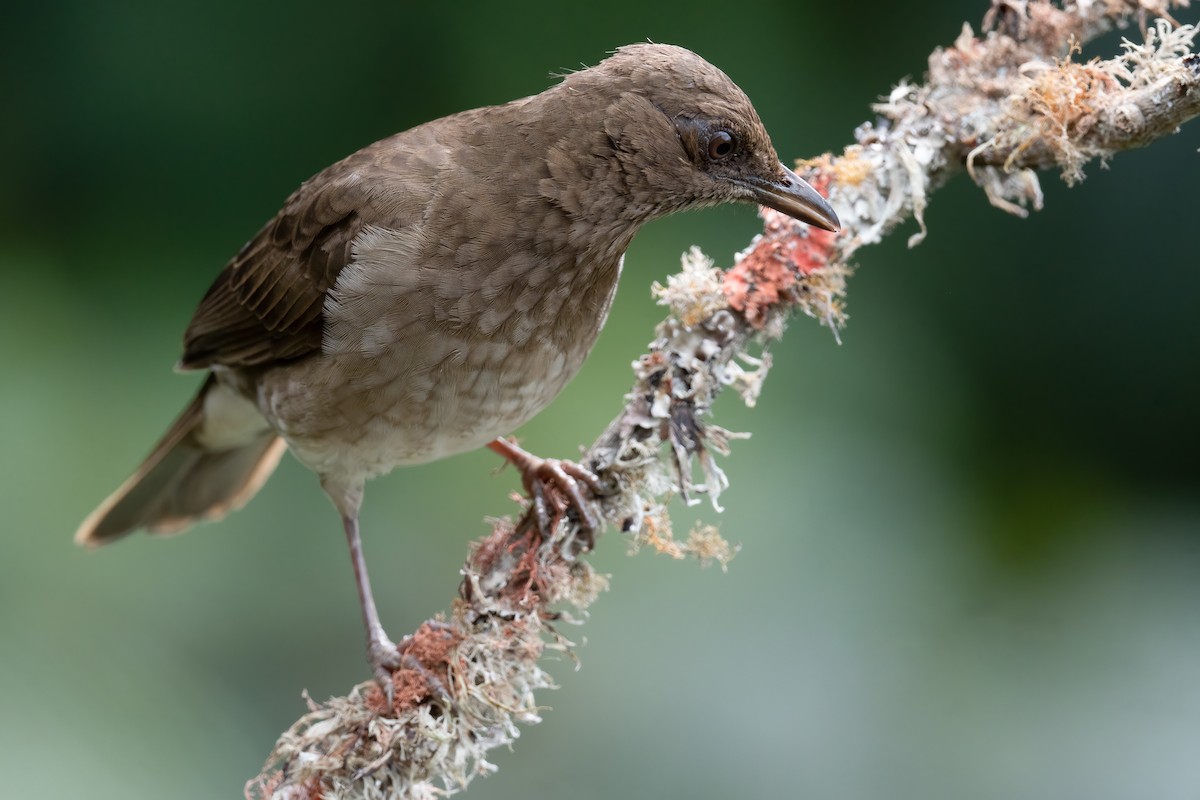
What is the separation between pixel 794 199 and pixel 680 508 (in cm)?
137

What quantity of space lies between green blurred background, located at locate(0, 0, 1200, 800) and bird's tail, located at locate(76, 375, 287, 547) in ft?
0.51

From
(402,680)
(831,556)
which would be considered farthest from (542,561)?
(831,556)

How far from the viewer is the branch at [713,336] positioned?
238cm

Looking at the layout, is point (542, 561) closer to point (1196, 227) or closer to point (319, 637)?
point (319, 637)

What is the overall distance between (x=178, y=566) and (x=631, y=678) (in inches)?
58.9

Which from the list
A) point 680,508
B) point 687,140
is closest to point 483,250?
point 687,140

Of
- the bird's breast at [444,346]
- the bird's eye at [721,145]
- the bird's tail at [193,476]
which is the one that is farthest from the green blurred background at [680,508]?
the bird's eye at [721,145]

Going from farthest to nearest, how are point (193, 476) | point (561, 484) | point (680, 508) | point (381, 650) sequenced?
point (193, 476), point (680, 508), point (381, 650), point (561, 484)

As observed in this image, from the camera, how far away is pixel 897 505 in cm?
379

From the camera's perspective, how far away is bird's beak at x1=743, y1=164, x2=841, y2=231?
8.46 feet

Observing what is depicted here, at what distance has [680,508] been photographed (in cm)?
375

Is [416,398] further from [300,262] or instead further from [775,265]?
[775,265]

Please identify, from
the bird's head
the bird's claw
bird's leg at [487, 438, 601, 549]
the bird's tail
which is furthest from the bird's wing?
the bird's claw

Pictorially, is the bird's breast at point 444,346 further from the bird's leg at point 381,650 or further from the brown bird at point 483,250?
the bird's leg at point 381,650
